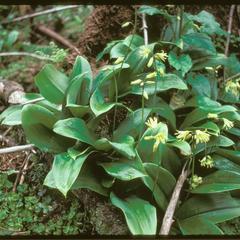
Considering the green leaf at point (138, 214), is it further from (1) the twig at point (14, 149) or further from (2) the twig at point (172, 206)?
(1) the twig at point (14, 149)

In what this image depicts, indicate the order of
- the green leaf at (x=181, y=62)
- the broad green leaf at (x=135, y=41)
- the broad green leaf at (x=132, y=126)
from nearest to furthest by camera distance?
1. the broad green leaf at (x=132, y=126)
2. the green leaf at (x=181, y=62)
3. the broad green leaf at (x=135, y=41)

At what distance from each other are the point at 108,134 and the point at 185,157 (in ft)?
1.41

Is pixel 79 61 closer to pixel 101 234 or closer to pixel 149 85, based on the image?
pixel 149 85

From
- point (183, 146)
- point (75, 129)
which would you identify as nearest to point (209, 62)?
point (183, 146)

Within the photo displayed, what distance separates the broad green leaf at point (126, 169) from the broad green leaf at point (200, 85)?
2.35 feet

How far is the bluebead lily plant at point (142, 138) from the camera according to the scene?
6.62 feet

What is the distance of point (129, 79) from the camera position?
2.41 meters

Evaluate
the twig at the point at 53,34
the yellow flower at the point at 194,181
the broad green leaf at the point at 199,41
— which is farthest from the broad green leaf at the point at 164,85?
the twig at the point at 53,34

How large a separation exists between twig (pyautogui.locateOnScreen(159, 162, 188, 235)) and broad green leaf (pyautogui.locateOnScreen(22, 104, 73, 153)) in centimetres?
55

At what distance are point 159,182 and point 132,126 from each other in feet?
0.99

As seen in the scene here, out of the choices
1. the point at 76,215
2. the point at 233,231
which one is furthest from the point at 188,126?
the point at 76,215

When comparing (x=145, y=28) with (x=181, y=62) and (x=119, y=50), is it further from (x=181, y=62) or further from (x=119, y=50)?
(x=181, y=62)

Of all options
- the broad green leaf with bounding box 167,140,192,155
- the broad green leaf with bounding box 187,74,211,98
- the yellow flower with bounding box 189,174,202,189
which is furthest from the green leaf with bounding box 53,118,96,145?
the broad green leaf with bounding box 187,74,211,98

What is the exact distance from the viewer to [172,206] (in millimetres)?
2082
